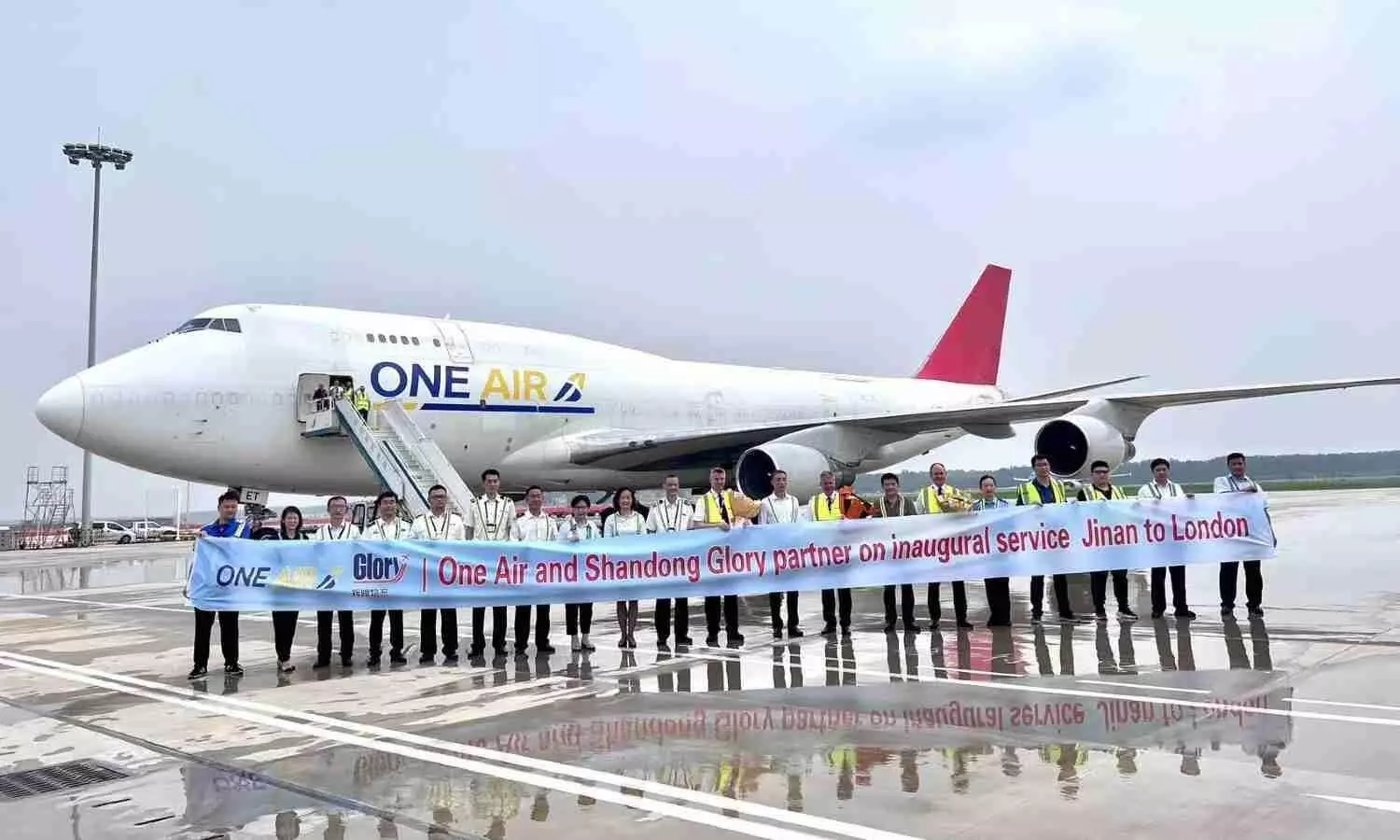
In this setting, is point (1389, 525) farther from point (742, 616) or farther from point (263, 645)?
point (263, 645)

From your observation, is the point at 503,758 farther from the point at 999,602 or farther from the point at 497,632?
the point at 999,602

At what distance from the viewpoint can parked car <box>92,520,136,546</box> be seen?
42.1 metres

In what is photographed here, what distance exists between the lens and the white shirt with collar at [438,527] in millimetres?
9141

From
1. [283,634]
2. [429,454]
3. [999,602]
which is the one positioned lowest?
[999,602]

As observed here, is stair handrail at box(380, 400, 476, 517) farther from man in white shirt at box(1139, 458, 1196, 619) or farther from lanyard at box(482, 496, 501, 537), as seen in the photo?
man in white shirt at box(1139, 458, 1196, 619)

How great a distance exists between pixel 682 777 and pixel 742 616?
6463 mm

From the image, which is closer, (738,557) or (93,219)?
(738,557)

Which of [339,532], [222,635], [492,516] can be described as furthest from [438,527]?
[222,635]

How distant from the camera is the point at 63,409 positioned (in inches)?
512

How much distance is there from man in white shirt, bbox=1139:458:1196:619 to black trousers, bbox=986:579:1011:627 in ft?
4.73

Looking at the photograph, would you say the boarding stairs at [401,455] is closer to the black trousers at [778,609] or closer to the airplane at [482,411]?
the airplane at [482,411]

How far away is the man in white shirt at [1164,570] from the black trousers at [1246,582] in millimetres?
353

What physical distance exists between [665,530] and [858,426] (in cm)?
910

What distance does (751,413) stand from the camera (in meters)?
22.0
